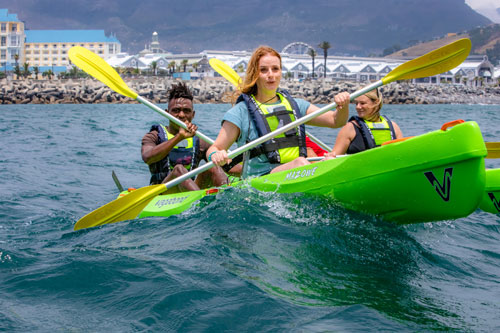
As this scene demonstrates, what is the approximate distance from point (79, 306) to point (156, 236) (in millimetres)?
1576

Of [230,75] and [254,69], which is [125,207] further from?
[230,75]

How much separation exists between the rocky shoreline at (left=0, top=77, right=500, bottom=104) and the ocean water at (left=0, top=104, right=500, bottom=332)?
4608 cm

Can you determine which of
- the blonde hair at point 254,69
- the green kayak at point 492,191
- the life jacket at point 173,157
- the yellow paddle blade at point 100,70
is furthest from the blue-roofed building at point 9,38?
the green kayak at point 492,191

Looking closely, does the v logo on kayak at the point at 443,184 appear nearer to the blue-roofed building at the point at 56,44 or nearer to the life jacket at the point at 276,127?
the life jacket at the point at 276,127

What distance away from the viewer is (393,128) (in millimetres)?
5281

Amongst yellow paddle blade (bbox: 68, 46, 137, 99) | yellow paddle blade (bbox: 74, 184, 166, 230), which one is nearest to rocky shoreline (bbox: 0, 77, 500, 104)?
yellow paddle blade (bbox: 68, 46, 137, 99)

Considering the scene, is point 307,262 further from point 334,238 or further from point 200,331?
point 200,331

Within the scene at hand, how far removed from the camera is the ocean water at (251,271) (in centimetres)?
289

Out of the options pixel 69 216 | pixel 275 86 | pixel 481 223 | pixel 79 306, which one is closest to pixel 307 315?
pixel 79 306

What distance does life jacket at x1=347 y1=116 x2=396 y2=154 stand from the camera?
515 cm

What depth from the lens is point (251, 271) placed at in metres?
3.54

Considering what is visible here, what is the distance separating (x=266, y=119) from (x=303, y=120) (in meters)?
0.36

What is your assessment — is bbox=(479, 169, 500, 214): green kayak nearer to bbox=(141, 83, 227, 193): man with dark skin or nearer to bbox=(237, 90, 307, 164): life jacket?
bbox=(237, 90, 307, 164): life jacket

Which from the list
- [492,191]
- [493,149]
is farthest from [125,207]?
[493,149]
